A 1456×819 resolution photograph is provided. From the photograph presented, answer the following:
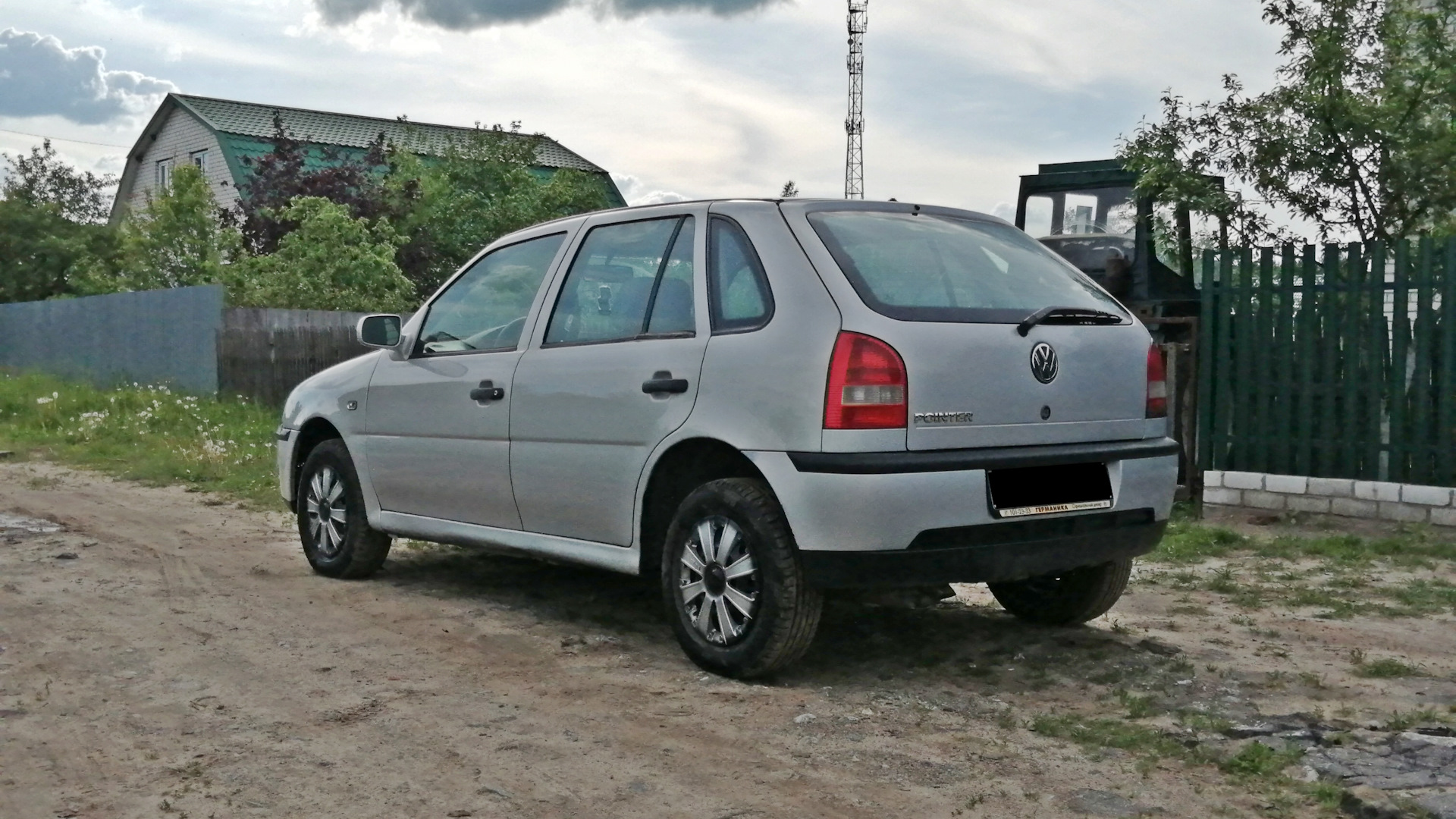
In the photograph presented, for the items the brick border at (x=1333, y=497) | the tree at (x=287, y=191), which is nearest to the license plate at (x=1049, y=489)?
the brick border at (x=1333, y=497)

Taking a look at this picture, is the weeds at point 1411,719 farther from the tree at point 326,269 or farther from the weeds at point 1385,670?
the tree at point 326,269

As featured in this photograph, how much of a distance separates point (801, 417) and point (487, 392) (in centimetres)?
190

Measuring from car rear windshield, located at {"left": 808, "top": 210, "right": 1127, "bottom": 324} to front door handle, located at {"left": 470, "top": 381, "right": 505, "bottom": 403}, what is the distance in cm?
167

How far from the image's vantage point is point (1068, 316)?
195 inches

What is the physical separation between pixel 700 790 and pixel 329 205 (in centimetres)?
2237

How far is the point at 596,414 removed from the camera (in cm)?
539

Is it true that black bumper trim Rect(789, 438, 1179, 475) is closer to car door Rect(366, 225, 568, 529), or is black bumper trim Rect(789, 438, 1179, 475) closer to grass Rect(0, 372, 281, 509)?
car door Rect(366, 225, 568, 529)

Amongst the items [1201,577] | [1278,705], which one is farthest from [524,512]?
[1201,577]

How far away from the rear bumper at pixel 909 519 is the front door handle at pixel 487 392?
161cm

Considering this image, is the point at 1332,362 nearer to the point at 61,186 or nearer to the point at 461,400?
the point at 461,400

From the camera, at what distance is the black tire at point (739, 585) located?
15.4 ft

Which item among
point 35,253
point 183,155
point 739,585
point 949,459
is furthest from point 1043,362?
point 183,155

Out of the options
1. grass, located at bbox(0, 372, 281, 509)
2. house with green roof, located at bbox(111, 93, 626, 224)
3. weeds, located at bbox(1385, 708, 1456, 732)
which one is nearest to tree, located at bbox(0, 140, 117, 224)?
house with green roof, located at bbox(111, 93, 626, 224)

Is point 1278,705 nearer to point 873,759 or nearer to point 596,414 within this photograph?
point 873,759
